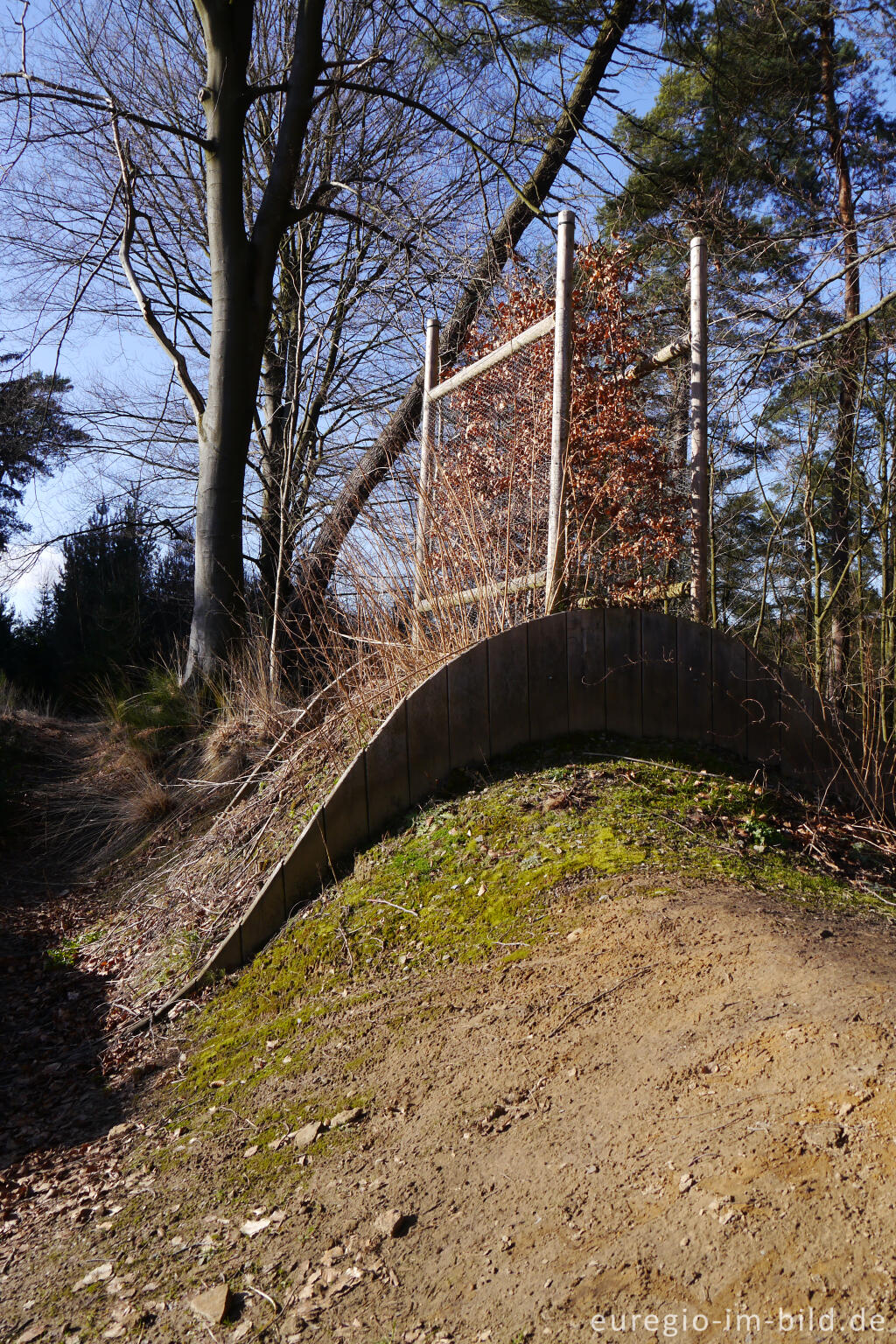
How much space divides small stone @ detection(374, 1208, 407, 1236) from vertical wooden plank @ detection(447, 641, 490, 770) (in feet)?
7.62

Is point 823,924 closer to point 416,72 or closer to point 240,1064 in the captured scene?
point 240,1064

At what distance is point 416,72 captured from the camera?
10.2 metres

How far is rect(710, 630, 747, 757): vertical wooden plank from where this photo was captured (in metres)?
4.89

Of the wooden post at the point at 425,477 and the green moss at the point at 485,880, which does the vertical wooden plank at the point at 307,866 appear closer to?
the green moss at the point at 485,880

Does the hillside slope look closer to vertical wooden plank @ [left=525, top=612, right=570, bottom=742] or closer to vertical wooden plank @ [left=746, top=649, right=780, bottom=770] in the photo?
vertical wooden plank @ [left=525, top=612, right=570, bottom=742]

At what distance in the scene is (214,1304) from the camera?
2107mm

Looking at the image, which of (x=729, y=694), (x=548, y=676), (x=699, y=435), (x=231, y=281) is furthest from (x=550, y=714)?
(x=231, y=281)

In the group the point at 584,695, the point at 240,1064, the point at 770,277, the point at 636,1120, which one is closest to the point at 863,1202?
the point at 636,1120

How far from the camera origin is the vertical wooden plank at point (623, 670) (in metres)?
4.64

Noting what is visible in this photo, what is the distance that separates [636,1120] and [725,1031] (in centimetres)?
35

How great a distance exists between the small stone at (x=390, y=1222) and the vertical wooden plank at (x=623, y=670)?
2.82 meters

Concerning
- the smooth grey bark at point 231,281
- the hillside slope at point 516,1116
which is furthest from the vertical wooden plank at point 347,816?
the smooth grey bark at point 231,281

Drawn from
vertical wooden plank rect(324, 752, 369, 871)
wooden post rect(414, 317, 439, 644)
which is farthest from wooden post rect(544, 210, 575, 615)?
vertical wooden plank rect(324, 752, 369, 871)

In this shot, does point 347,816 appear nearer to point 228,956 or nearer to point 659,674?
point 228,956
